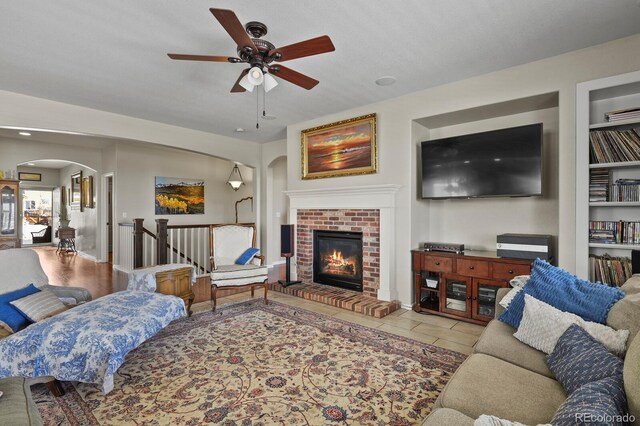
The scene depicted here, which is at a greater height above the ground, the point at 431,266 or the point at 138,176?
the point at 138,176

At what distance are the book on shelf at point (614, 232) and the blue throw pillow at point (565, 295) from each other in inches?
44.4

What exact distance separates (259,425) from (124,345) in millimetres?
1090

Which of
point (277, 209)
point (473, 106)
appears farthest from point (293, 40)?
point (277, 209)

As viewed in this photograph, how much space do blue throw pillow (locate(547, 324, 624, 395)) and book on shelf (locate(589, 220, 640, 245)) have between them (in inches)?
66.5

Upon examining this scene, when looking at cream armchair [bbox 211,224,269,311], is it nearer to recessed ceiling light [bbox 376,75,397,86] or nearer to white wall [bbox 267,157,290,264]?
white wall [bbox 267,157,290,264]

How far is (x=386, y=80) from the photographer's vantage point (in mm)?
3402

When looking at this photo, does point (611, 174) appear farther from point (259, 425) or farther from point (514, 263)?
point (259, 425)

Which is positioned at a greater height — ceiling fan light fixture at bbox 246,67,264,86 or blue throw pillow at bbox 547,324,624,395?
ceiling fan light fixture at bbox 246,67,264,86

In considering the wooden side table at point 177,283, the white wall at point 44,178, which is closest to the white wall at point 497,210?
the wooden side table at point 177,283

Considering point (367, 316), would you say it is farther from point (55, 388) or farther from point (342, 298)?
point (55, 388)

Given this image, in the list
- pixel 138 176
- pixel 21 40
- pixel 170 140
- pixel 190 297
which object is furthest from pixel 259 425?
pixel 138 176

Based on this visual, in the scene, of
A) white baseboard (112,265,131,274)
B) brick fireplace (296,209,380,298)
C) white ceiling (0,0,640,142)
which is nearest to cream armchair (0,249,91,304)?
white ceiling (0,0,640,142)

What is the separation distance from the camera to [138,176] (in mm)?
6582

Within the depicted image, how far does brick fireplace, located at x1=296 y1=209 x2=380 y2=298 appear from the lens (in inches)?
163
